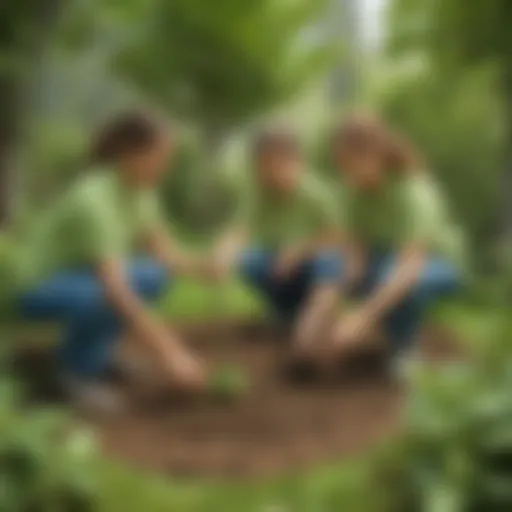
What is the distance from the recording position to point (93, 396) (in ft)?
4.22

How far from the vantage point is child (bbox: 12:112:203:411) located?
4.07ft

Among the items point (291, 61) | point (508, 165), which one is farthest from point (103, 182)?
point (508, 165)

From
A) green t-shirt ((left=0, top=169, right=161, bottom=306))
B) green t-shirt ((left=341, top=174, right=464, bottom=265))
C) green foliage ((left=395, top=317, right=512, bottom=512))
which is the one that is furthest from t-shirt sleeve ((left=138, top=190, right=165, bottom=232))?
green foliage ((left=395, top=317, right=512, bottom=512))

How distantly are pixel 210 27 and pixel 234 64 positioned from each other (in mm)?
52

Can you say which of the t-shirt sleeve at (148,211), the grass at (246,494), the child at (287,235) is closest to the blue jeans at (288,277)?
the child at (287,235)

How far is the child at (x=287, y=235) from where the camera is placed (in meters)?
1.33

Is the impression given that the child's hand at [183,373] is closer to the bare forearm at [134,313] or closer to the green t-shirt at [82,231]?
the bare forearm at [134,313]

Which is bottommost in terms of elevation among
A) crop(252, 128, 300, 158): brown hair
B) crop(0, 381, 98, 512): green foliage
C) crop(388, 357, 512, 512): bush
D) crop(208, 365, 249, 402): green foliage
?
crop(388, 357, 512, 512): bush

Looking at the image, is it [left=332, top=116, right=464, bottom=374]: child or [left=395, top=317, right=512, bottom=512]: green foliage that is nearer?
[left=395, top=317, right=512, bottom=512]: green foliage

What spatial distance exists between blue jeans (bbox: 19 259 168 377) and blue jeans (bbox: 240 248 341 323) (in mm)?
115

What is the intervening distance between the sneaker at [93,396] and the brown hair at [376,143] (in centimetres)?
38

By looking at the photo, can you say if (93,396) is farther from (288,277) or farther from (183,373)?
(288,277)

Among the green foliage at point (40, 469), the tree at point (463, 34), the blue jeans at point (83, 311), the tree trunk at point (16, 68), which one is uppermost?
the tree trunk at point (16, 68)

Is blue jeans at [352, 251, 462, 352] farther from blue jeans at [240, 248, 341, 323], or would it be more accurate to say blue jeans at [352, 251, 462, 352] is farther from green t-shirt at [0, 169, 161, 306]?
green t-shirt at [0, 169, 161, 306]
